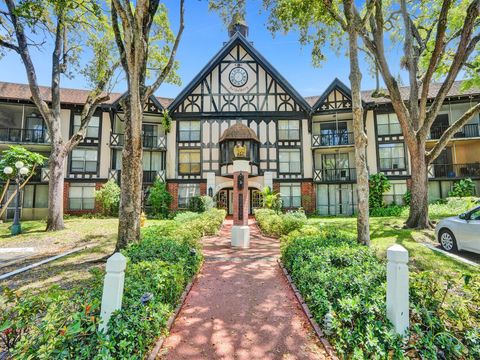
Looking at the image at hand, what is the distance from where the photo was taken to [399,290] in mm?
3500

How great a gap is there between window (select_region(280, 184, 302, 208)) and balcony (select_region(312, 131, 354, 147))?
13.4 feet

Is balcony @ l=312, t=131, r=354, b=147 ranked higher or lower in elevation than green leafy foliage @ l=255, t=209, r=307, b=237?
higher

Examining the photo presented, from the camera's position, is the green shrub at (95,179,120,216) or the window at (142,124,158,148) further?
the window at (142,124,158,148)

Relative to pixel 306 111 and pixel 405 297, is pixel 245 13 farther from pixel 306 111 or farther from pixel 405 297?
pixel 306 111

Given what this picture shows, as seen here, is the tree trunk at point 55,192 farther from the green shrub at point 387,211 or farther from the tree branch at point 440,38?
the green shrub at point 387,211

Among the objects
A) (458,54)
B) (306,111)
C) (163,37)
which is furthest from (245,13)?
(306,111)

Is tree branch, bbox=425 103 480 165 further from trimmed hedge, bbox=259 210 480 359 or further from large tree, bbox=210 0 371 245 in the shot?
trimmed hedge, bbox=259 210 480 359

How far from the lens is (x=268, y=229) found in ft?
43.9

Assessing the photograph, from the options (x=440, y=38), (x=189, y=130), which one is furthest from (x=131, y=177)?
(x=189, y=130)

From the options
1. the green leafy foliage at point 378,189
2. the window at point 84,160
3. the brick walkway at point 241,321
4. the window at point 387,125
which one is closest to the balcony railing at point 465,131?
the window at point 387,125

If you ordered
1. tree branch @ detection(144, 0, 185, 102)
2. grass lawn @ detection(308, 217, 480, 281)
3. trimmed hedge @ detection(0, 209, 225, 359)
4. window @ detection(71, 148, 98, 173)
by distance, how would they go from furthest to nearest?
window @ detection(71, 148, 98, 173)
tree branch @ detection(144, 0, 185, 102)
grass lawn @ detection(308, 217, 480, 281)
trimmed hedge @ detection(0, 209, 225, 359)

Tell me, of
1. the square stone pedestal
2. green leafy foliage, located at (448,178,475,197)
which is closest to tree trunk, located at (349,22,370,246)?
the square stone pedestal

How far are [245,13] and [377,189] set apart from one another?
16.9 meters

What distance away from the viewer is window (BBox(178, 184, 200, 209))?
22422mm
